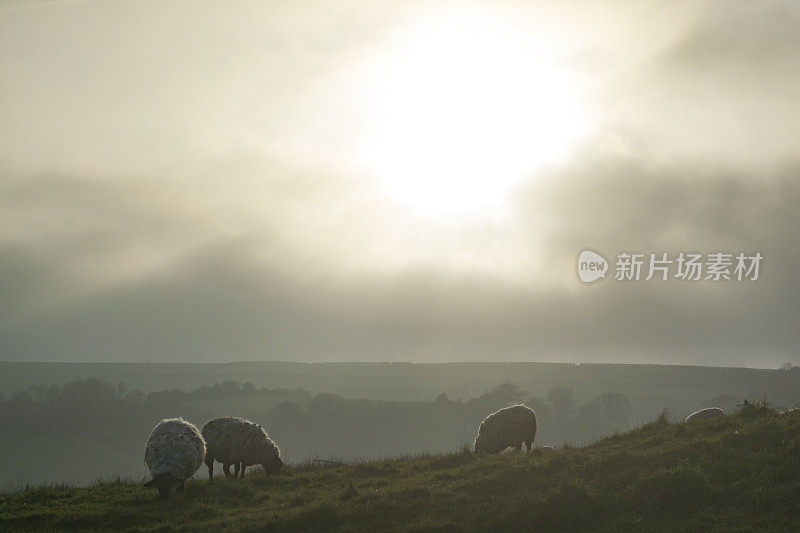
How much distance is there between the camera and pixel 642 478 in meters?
18.1

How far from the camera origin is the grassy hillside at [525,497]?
16078 mm

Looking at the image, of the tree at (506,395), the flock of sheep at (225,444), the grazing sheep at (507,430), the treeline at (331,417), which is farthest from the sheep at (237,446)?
the treeline at (331,417)

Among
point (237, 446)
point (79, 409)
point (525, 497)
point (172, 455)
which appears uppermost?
point (525, 497)

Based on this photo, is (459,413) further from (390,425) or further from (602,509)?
(602,509)

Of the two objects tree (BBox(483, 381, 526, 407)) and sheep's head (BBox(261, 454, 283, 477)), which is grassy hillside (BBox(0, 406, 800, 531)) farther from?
tree (BBox(483, 381, 526, 407))

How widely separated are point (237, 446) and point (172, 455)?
4264 millimetres

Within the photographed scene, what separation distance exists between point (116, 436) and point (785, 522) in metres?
175

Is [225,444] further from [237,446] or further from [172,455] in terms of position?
[172,455]

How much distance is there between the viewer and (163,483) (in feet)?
66.6

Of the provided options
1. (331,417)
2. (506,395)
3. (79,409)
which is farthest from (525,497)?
(79,409)

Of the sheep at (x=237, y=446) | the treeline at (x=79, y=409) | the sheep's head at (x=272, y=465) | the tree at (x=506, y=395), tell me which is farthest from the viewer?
the treeline at (x=79, y=409)

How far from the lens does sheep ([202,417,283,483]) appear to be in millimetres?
24938

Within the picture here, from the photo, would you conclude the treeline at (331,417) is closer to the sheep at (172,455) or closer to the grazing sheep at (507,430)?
the grazing sheep at (507,430)

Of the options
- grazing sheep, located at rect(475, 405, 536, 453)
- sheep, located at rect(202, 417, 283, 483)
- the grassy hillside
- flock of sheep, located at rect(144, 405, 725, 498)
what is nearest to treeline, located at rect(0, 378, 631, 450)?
grazing sheep, located at rect(475, 405, 536, 453)
